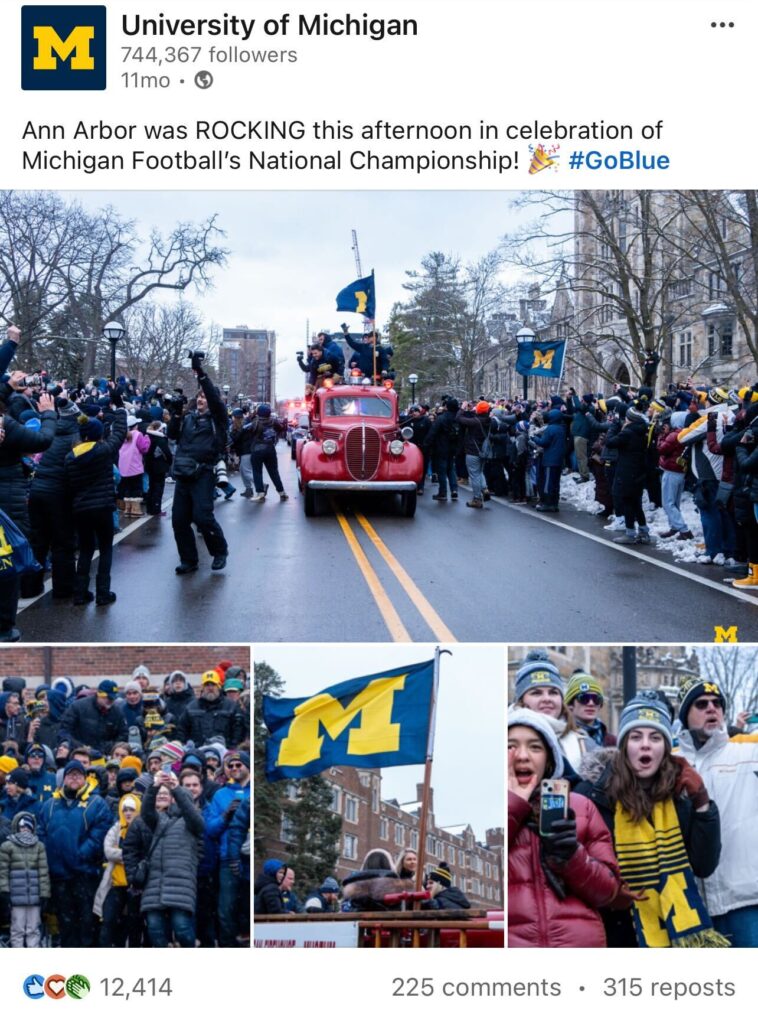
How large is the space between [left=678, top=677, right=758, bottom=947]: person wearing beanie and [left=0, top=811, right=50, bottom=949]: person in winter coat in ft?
9.41

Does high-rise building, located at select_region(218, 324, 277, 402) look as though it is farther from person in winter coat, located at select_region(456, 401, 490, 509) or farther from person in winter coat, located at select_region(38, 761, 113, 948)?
person in winter coat, located at select_region(38, 761, 113, 948)

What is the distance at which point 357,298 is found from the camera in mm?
18750

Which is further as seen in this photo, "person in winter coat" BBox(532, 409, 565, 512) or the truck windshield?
the truck windshield

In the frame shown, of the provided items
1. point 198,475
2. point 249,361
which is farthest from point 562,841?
point 249,361

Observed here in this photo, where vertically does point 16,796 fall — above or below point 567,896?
above

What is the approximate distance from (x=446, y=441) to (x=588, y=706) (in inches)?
573

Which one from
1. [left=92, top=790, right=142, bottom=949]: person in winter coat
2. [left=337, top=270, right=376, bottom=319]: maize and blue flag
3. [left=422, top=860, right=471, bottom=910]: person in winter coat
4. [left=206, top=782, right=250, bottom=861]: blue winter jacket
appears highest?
[left=337, top=270, right=376, bottom=319]: maize and blue flag

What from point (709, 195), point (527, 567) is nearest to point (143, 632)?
point (527, 567)

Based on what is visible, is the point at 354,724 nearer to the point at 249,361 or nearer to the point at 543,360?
the point at 543,360

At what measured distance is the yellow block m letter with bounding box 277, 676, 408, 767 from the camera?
15.6 feet

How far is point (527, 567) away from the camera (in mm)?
11039
